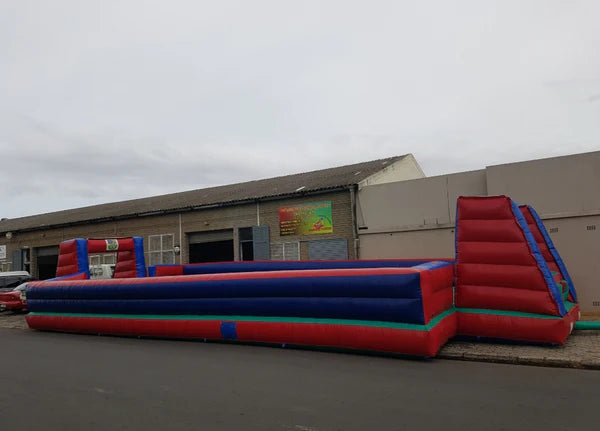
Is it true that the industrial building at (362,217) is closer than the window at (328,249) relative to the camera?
Yes

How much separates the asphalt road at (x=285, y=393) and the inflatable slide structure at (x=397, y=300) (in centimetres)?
50

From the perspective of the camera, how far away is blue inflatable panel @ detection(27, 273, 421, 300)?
683 centimetres

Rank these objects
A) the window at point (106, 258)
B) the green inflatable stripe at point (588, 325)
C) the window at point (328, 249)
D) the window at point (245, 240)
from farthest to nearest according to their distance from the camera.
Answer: the window at point (106, 258)
the window at point (245, 240)
the window at point (328, 249)
the green inflatable stripe at point (588, 325)

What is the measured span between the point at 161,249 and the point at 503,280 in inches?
693

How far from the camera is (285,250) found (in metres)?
18.2

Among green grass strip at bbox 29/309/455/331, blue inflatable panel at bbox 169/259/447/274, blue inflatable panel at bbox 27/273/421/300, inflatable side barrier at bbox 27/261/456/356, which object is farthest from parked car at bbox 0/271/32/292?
green grass strip at bbox 29/309/455/331

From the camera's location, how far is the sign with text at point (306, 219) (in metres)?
17.2

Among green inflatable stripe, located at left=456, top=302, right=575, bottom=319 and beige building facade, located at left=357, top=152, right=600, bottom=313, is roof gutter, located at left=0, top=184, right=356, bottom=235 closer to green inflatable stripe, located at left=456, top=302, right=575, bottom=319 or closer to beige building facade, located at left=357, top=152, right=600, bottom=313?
beige building facade, located at left=357, top=152, right=600, bottom=313

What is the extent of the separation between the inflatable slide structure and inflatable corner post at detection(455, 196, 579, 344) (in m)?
0.02

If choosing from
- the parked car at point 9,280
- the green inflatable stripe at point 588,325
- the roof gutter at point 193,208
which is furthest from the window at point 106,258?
the green inflatable stripe at point 588,325

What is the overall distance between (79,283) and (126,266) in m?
4.89

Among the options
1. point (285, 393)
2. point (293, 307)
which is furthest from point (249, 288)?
point (285, 393)

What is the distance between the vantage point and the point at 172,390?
5379 millimetres

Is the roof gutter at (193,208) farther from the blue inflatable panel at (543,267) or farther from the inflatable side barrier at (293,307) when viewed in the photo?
the blue inflatable panel at (543,267)
